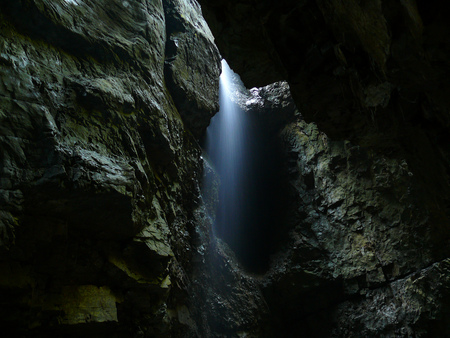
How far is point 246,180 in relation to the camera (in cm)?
1367

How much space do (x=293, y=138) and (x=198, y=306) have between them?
24.3 feet

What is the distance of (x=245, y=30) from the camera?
5.75m

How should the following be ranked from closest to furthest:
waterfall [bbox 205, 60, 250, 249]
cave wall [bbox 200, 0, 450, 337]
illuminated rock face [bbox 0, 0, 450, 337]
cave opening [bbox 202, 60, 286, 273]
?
1. cave wall [bbox 200, 0, 450, 337]
2. illuminated rock face [bbox 0, 0, 450, 337]
3. cave opening [bbox 202, 60, 286, 273]
4. waterfall [bbox 205, 60, 250, 249]

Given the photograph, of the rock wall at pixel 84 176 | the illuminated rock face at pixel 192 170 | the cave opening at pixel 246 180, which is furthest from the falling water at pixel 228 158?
the rock wall at pixel 84 176

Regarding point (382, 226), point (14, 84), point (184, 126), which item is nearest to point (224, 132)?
point (184, 126)

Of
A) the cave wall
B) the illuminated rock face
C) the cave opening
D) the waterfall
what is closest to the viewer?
the cave wall

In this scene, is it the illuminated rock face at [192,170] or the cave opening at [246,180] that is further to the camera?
the cave opening at [246,180]

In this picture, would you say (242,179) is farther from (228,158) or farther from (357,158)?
(357,158)

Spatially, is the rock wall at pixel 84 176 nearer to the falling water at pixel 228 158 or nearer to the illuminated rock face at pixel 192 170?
the illuminated rock face at pixel 192 170

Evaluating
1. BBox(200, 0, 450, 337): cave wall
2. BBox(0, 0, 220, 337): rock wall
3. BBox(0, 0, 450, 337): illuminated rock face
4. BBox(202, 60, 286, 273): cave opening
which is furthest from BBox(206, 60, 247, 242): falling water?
BBox(0, 0, 220, 337): rock wall

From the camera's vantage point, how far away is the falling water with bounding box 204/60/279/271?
39.7 feet

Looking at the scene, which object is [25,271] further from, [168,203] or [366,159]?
[366,159]

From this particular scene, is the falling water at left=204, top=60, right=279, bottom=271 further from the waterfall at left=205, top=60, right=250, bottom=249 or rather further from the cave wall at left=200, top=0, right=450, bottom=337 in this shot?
the cave wall at left=200, top=0, right=450, bottom=337

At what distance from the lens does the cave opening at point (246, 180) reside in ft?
39.4
